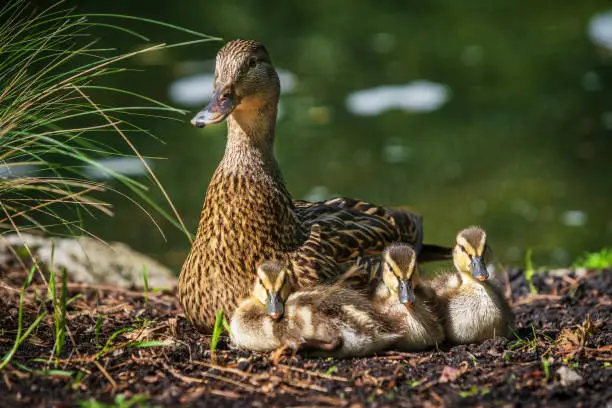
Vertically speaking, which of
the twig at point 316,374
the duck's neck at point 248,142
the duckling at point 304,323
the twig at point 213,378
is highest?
the duck's neck at point 248,142

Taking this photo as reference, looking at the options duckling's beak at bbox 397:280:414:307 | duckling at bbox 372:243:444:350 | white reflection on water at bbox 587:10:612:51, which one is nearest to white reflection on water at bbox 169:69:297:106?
white reflection on water at bbox 587:10:612:51

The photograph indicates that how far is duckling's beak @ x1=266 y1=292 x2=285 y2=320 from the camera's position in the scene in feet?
14.0

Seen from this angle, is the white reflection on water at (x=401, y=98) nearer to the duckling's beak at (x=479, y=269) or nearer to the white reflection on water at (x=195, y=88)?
the white reflection on water at (x=195, y=88)

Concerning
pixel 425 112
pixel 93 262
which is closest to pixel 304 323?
pixel 93 262

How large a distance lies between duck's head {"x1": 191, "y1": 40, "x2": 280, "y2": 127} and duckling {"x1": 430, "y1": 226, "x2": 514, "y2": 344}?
131 cm

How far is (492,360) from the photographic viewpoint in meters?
4.32

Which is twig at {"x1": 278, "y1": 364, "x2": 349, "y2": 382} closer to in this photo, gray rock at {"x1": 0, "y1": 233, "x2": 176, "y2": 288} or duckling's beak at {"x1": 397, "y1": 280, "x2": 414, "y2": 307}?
duckling's beak at {"x1": 397, "y1": 280, "x2": 414, "y2": 307}

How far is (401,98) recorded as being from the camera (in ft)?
38.2

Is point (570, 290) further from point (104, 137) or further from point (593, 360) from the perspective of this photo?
point (104, 137)

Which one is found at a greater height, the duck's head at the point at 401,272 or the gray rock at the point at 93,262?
the duck's head at the point at 401,272

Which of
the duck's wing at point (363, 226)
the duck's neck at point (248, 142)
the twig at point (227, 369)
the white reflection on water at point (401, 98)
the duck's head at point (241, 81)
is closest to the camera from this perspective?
the twig at point (227, 369)

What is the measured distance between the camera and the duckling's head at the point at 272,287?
4.30 meters

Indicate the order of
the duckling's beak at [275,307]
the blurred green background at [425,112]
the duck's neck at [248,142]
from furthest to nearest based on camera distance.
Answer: the blurred green background at [425,112] → the duck's neck at [248,142] → the duckling's beak at [275,307]

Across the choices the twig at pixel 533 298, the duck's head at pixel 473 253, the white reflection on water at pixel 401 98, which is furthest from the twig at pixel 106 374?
the white reflection on water at pixel 401 98
